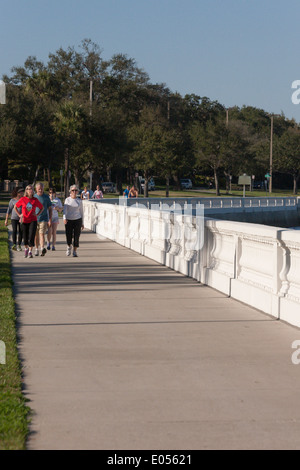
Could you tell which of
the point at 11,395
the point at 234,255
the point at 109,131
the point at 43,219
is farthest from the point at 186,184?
the point at 11,395

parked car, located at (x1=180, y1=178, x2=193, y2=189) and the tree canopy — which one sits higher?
the tree canopy

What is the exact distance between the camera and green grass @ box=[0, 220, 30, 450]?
16.7ft

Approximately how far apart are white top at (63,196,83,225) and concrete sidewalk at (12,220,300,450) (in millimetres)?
6140

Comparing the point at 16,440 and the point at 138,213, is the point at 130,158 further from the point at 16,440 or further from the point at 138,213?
the point at 16,440

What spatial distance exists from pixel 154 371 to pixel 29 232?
462 inches

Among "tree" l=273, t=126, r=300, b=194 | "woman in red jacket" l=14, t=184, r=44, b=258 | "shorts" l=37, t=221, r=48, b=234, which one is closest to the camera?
"woman in red jacket" l=14, t=184, r=44, b=258

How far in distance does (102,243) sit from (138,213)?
10.3 feet

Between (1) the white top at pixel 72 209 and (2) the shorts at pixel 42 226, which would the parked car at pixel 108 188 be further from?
(1) the white top at pixel 72 209

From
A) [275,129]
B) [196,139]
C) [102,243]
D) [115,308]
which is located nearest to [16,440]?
[115,308]

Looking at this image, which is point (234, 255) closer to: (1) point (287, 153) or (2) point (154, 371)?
(2) point (154, 371)

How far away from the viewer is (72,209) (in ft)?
62.8

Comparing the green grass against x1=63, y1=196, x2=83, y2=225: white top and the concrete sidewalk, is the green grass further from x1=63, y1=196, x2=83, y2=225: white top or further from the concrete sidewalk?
x1=63, y1=196, x2=83, y2=225: white top

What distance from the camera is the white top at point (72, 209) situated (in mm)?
18922
